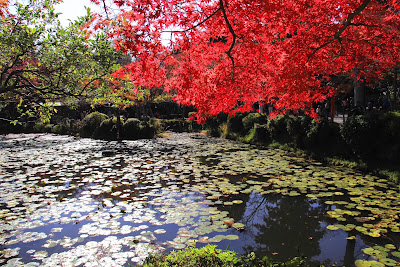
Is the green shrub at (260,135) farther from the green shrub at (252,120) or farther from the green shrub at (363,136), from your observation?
the green shrub at (363,136)

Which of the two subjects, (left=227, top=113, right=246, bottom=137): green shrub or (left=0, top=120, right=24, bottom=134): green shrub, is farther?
(left=0, top=120, right=24, bottom=134): green shrub

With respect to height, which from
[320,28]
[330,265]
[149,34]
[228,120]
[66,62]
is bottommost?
[330,265]

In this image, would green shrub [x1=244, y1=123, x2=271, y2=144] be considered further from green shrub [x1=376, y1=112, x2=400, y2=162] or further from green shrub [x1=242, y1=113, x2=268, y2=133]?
green shrub [x1=376, y1=112, x2=400, y2=162]

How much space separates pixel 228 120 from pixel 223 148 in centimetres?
386

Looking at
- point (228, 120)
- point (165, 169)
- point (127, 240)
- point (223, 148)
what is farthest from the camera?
point (228, 120)

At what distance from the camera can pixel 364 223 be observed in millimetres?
4066

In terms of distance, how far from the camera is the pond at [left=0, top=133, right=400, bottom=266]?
340 cm

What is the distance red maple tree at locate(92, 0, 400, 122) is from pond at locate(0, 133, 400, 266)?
1.84m

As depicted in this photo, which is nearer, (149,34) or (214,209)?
(214,209)

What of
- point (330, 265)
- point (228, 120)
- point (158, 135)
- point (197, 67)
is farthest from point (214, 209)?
point (158, 135)

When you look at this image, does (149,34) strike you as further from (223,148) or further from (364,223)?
(223,148)

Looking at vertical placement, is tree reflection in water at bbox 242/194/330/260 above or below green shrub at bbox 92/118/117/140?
below

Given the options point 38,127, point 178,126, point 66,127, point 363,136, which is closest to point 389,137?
point 363,136

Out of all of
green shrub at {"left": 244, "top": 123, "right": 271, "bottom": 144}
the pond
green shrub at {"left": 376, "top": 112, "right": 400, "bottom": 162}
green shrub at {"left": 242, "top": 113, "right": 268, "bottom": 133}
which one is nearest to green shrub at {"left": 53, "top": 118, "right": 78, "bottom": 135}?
the pond
